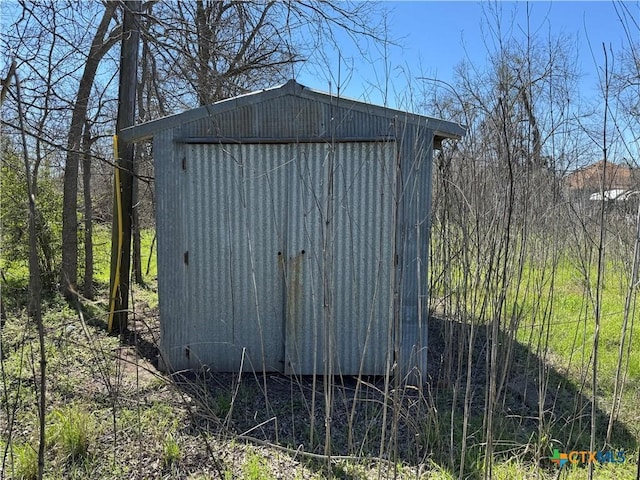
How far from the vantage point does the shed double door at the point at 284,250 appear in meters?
3.96

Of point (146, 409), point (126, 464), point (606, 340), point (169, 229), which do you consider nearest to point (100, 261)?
point (169, 229)

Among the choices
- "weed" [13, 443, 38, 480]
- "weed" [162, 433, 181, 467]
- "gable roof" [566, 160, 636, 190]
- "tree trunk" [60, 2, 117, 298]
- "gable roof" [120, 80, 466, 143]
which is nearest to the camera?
"gable roof" [566, 160, 636, 190]

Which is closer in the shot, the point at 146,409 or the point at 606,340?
the point at 146,409

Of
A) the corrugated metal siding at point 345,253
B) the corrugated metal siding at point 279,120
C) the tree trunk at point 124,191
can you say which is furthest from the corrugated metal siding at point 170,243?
the tree trunk at point 124,191

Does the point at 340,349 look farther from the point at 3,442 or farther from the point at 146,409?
the point at 3,442

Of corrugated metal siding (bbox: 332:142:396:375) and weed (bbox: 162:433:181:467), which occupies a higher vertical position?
corrugated metal siding (bbox: 332:142:396:375)

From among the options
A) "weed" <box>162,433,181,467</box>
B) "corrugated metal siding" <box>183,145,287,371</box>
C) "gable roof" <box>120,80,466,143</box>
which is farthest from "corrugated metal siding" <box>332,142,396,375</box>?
"weed" <box>162,433,181,467</box>

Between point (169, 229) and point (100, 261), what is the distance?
4103 mm

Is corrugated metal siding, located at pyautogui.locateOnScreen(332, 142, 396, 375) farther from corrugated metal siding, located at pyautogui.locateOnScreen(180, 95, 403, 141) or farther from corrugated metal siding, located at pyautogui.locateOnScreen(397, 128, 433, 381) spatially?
corrugated metal siding, located at pyautogui.locateOnScreen(180, 95, 403, 141)

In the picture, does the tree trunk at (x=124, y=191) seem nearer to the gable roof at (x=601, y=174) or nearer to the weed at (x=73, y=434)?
the weed at (x=73, y=434)

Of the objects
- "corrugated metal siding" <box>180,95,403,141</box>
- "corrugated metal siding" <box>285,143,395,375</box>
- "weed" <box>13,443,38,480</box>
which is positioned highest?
"corrugated metal siding" <box>180,95,403,141</box>

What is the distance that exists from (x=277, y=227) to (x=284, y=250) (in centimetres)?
25

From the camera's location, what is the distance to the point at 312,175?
156 inches

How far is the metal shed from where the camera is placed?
394cm
